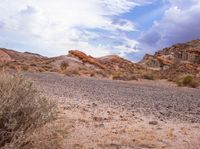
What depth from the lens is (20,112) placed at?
6641 millimetres

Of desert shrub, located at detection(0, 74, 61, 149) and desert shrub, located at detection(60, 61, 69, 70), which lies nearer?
desert shrub, located at detection(0, 74, 61, 149)

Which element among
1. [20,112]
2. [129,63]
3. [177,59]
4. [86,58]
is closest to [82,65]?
[86,58]

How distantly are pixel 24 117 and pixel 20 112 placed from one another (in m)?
0.10

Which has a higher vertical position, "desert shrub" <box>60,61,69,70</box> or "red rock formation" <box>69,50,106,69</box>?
"red rock formation" <box>69,50,106,69</box>

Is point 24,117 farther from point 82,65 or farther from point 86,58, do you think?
point 86,58

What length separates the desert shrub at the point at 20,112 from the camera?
6328 millimetres

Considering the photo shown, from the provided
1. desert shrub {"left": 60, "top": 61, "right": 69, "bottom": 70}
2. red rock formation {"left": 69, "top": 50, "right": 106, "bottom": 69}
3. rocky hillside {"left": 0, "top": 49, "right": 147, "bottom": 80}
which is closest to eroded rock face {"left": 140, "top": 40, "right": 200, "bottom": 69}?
rocky hillside {"left": 0, "top": 49, "right": 147, "bottom": 80}

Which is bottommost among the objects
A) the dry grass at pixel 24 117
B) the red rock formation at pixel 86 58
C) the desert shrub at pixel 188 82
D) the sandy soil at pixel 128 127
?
the sandy soil at pixel 128 127

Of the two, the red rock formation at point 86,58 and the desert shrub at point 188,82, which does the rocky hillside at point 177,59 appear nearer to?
the red rock formation at point 86,58

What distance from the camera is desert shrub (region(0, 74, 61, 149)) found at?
633 centimetres

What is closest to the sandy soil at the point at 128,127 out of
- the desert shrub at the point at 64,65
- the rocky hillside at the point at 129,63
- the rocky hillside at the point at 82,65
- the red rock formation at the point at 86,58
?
the rocky hillside at the point at 129,63

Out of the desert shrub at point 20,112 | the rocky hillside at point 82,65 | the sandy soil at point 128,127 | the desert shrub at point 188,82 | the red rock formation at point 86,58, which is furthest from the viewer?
the red rock formation at point 86,58

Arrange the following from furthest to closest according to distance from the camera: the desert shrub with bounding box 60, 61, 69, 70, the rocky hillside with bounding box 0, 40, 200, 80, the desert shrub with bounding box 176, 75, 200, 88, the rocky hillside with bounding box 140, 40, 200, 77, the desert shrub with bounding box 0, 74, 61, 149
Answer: the rocky hillside with bounding box 140, 40, 200, 77, the desert shrub with bounding box 60, 61, 69, 70, the rocky hillside with bounding box 0, 40, 200, 80, the desert shrub with bounding box 176, 75, 200, 88, the desert shrub with bounding box 0, 74, 61, 149

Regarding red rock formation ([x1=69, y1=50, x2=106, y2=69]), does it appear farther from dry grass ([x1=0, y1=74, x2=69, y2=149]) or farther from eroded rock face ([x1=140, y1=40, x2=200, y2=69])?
dry grass ([x1=0, y1=74, x2=69, y2=149])
